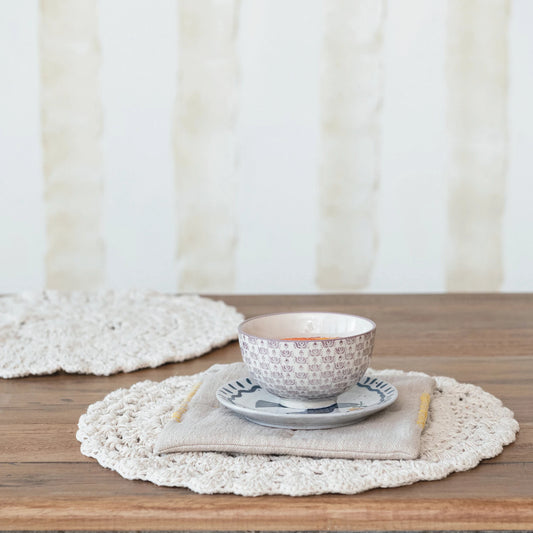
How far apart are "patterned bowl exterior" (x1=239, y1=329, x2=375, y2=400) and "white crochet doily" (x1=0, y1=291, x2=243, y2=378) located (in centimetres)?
31

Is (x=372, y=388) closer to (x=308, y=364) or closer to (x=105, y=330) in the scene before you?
(x=308, y=364)

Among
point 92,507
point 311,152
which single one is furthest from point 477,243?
point 92,507

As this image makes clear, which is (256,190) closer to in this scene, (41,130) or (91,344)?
(41,130)

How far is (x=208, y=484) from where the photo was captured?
1.92ft

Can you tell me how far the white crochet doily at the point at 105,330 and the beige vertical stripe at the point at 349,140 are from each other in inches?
52.1

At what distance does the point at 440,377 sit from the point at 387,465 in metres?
0.28

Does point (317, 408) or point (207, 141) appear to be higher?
point (207, 141)

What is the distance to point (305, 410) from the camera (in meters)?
0.69

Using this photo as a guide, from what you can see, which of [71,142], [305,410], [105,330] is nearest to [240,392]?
[305,410]

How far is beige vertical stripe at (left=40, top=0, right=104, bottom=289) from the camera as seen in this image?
8.57 feet

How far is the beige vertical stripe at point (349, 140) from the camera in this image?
2.56 meters

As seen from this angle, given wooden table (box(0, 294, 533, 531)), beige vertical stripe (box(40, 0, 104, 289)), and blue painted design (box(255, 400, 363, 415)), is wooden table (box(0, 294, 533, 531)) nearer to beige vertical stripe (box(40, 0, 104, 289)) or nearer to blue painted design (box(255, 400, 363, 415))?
blue painted design (box(255, 400, 363, 415))

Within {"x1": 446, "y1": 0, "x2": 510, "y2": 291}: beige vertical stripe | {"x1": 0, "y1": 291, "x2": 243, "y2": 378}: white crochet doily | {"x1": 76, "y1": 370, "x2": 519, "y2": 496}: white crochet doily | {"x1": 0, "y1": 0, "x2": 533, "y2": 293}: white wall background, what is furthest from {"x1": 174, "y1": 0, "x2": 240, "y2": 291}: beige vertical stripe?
{"x1": 76, "y1": 370, "x2": 519, "y2": 496}: white crochet doily

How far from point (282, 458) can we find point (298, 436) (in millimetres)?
27
